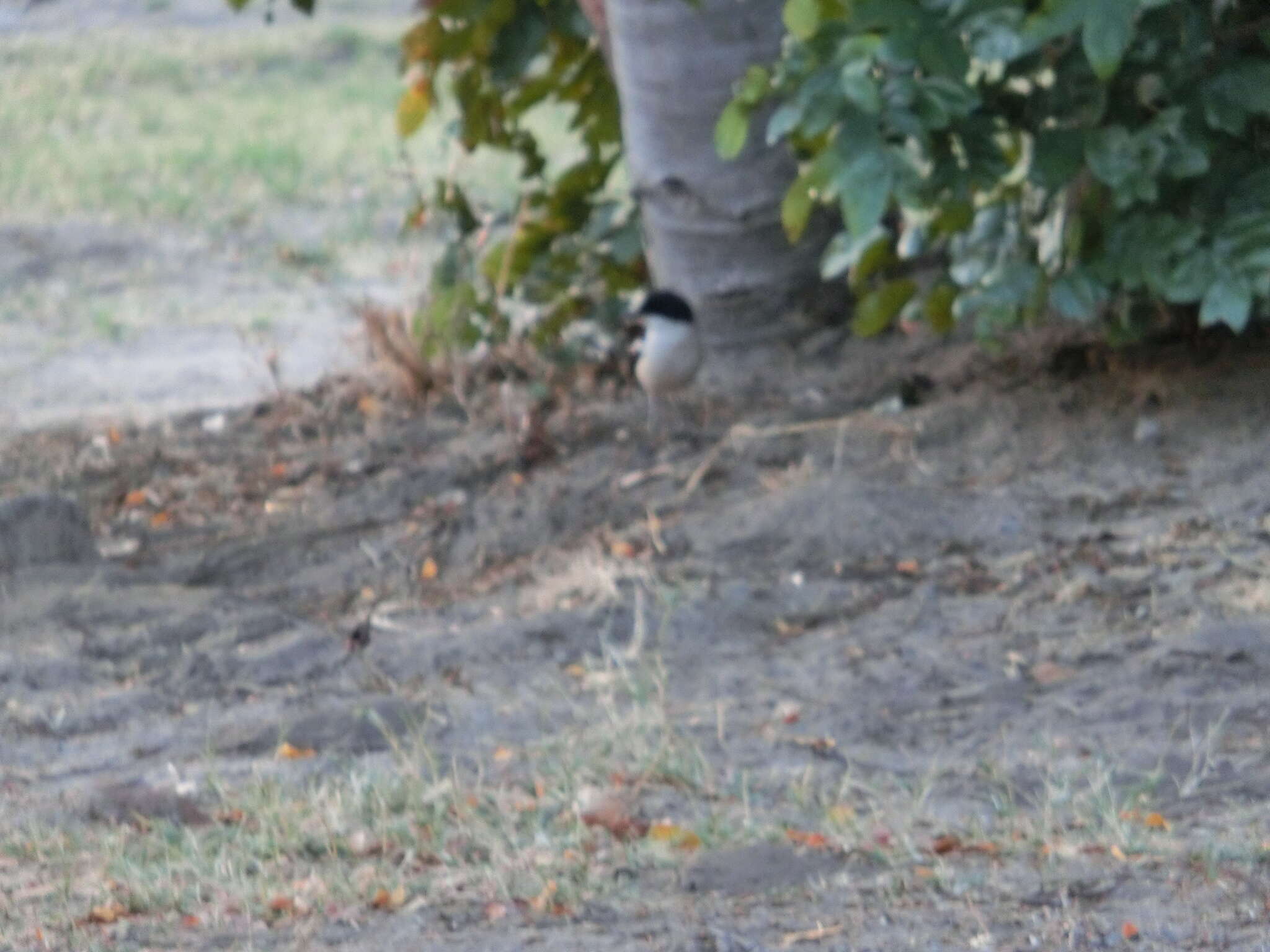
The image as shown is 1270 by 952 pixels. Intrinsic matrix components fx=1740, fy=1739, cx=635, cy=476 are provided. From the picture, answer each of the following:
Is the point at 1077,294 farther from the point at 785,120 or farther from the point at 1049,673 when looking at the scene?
the point at 1049,673

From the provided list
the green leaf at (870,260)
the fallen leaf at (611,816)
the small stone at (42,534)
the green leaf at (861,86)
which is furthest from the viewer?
the green leaf at (870,260)

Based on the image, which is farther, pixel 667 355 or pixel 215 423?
pixel 215 423

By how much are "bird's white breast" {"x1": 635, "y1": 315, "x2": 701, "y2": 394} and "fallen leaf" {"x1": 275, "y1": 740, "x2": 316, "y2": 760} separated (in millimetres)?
1974

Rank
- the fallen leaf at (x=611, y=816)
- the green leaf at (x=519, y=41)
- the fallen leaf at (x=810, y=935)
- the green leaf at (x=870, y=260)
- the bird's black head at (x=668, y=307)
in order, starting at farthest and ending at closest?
the green leaf at (x=519, y=41) → the bird's black head at (x=668, y=307) → the green leaf at (x=870, y=260) → the fallen leaf at (x=611, y=816) → the fallen leaf at (x=810, y=935)

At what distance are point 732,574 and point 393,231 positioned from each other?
5.81 metres

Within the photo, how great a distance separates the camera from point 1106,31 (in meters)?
3.12

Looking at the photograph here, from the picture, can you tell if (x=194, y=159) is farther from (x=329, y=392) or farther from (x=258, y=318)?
(x=329, y=392)

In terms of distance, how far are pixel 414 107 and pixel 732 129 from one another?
2.00 m

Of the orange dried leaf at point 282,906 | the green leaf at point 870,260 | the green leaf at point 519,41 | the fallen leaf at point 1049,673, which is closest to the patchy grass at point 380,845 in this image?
the orange dried leaf at point 282,906

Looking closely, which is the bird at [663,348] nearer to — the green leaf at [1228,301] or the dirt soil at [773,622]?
the dirt soil at [773,622]

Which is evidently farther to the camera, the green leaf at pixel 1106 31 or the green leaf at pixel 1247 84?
the green leaf at pixel 1247 84

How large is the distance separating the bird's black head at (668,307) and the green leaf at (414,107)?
106 cm

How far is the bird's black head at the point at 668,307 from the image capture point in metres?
5.04

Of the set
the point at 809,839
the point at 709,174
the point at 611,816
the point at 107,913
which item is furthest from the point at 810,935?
the point at 709,174
